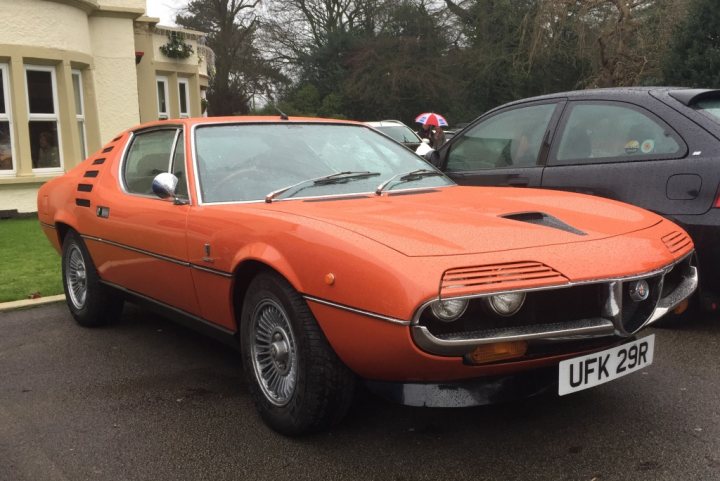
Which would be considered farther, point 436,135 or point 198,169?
point 436,135

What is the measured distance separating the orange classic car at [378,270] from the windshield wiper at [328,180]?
0.04 ft

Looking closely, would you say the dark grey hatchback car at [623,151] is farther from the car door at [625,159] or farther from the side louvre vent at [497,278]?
the side louvre vent at [497,278]

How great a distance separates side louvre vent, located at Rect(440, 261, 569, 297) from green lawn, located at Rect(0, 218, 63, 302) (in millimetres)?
4777

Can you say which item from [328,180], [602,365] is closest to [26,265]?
[328,180]

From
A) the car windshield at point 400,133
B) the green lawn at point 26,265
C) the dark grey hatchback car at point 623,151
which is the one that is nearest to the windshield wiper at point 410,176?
the dark grey hatchback car at point 623,151

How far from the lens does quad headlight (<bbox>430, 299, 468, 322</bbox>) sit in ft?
8.11

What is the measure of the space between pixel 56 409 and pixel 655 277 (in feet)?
9.49

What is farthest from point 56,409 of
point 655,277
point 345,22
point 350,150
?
point 345,22

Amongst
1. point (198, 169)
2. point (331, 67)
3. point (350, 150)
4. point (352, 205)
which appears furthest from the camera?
point (331, 67)

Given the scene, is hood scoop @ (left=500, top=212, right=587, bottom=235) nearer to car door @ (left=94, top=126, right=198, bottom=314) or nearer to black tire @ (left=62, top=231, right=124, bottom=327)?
car door @ (left=94, top=126, right=198, bottom=314)

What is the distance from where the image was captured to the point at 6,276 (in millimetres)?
6871

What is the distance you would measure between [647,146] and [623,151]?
0.17 m

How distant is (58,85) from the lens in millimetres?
12555

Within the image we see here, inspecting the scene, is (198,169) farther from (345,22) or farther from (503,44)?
(345,22)
